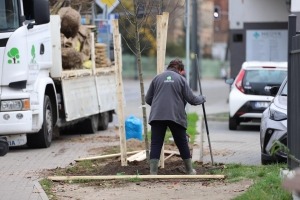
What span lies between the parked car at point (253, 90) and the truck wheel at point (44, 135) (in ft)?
20.0

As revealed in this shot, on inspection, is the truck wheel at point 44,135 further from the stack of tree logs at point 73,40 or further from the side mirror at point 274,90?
the side mirror at point 274,90

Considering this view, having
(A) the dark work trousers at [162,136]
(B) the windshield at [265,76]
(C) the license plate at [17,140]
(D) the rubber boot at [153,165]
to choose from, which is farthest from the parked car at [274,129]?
(B) the windshield at [265,76]

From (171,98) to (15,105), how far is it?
442 centimetres

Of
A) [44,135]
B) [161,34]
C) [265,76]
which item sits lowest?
[44,135]

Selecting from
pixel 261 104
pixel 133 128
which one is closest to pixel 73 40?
pixel 133 128

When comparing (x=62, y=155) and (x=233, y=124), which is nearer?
(x=62, y=155)

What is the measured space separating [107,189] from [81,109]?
7.68 meters

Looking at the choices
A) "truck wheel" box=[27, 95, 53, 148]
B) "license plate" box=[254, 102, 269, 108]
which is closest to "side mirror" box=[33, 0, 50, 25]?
"truck wheel" box=[27, 95, 53, 148]

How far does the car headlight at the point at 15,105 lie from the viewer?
14477 mm

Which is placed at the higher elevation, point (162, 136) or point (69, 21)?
point (69, 21)

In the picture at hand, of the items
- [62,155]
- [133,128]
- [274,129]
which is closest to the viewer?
[274,129]

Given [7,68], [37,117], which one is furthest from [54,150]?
[7,68]

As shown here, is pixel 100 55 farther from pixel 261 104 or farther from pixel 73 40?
pixel 261 104

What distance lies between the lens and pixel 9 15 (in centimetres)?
1459
